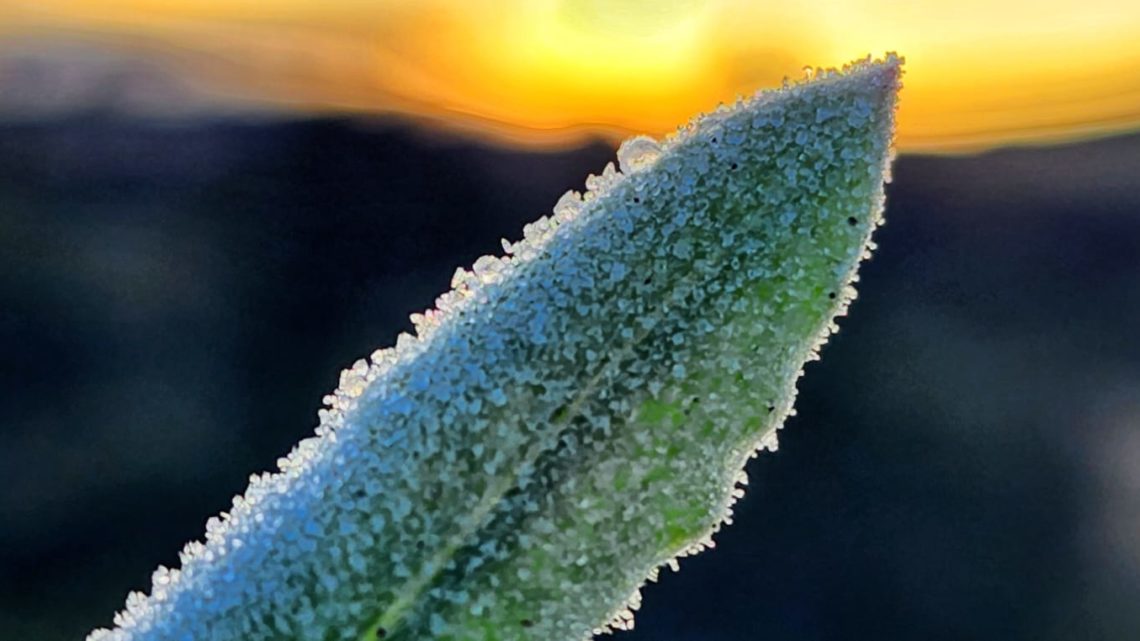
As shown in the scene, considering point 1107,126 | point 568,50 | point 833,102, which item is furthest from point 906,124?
point 833,102

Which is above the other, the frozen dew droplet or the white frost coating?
the frozen dew droplet

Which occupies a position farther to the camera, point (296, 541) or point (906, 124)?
point (906, 124)

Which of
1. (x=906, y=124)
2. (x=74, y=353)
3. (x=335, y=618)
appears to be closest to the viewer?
(x=335, y=618)

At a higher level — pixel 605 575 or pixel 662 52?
pixel 662 52

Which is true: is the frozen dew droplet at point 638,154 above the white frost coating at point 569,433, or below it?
above

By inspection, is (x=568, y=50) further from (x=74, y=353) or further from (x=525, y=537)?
(x=525, y=537)
